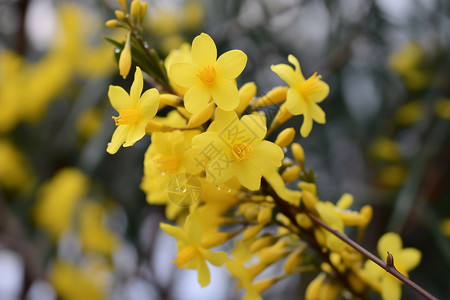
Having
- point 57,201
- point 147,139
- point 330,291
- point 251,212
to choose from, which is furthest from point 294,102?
point 57,201

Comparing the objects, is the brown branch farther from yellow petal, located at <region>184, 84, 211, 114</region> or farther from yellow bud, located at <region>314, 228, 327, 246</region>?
yellow petal, located at <region>184, 84, 211, 114</region>

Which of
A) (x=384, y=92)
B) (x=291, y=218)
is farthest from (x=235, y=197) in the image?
(x=384, y=92)

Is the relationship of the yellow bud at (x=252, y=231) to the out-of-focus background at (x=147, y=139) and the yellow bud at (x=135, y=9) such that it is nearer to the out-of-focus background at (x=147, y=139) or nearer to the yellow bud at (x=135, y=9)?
the yellow bud at (x=135, y=9)

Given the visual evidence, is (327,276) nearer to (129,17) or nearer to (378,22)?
(129,17)

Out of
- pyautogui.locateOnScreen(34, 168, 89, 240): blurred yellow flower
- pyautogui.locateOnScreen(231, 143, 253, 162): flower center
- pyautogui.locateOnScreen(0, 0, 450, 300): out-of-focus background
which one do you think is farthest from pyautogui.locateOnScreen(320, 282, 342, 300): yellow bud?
pyautogui.locateOnScreen(34, 168, 89, 240): blurred yellow flower

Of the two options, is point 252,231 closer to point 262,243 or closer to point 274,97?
point 262,243

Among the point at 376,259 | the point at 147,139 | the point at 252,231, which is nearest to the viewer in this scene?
the point at 376,259
